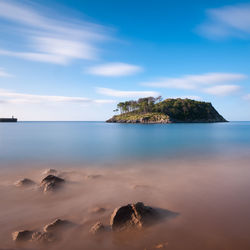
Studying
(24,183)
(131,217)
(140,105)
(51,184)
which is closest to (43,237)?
(131,217)

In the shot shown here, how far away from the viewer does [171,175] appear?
37.8 feet

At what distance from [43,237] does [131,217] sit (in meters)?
2.78

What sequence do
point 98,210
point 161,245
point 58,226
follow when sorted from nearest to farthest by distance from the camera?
point 161,245, point 58,226, point 98,210

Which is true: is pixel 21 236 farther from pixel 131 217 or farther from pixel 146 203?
pixel 146 203

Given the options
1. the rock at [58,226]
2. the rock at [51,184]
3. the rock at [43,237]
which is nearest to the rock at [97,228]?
the rock at [58,226]

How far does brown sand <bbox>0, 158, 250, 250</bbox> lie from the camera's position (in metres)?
5.05

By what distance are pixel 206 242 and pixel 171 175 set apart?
21.4ft

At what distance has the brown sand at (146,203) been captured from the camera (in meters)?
5.05

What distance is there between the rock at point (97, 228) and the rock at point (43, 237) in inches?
45.4

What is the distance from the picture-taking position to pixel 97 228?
5473mm

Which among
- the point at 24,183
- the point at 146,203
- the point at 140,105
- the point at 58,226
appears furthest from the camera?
the point at 140,105

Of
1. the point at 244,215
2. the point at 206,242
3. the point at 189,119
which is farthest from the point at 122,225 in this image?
the point at 189,119

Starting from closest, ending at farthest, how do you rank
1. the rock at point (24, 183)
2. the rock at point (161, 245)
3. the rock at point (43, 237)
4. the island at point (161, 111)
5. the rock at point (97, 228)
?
the rock at point (161, 245), the rock at point (43, 237), the rock at point (97, 228), the rock at point (24, 183), the island at point (161, 111)

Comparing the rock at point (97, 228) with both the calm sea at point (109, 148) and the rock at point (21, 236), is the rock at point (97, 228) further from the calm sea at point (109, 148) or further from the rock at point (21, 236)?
the calm sea at point (109, 148)
